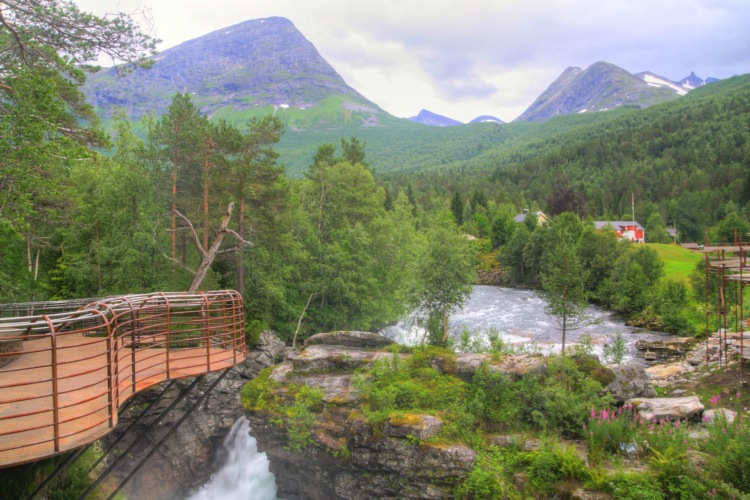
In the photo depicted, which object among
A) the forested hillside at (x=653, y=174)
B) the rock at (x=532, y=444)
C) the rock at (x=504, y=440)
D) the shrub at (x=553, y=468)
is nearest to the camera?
the shrub at (x=553, y=468)

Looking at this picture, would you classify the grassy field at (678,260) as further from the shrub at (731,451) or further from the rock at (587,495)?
the rock at (587,495)

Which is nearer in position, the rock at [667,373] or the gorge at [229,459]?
the gorge at [229,459]

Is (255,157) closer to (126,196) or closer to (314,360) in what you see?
(126,196)

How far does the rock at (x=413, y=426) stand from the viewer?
531 inches

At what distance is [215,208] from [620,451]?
21.2 metres

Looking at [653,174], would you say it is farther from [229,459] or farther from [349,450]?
[229,459]

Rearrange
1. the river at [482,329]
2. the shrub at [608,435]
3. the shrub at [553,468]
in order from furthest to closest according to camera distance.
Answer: the river at [482,329], the shrub at [608,435], the shrub at [553,468]

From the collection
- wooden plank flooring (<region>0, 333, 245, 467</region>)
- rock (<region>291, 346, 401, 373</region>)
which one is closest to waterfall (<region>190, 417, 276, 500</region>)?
rock (<region>291, 346, 401, 373</region>)

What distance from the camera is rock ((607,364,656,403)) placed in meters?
15.6

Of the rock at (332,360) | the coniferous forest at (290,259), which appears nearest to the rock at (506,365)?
the coniferous forest at (290,259)

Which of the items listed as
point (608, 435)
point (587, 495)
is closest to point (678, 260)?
point (608, 435)

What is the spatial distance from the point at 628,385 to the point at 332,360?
1146 centimetres

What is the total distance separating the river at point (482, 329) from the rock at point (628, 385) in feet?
15.8

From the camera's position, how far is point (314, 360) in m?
18.4
